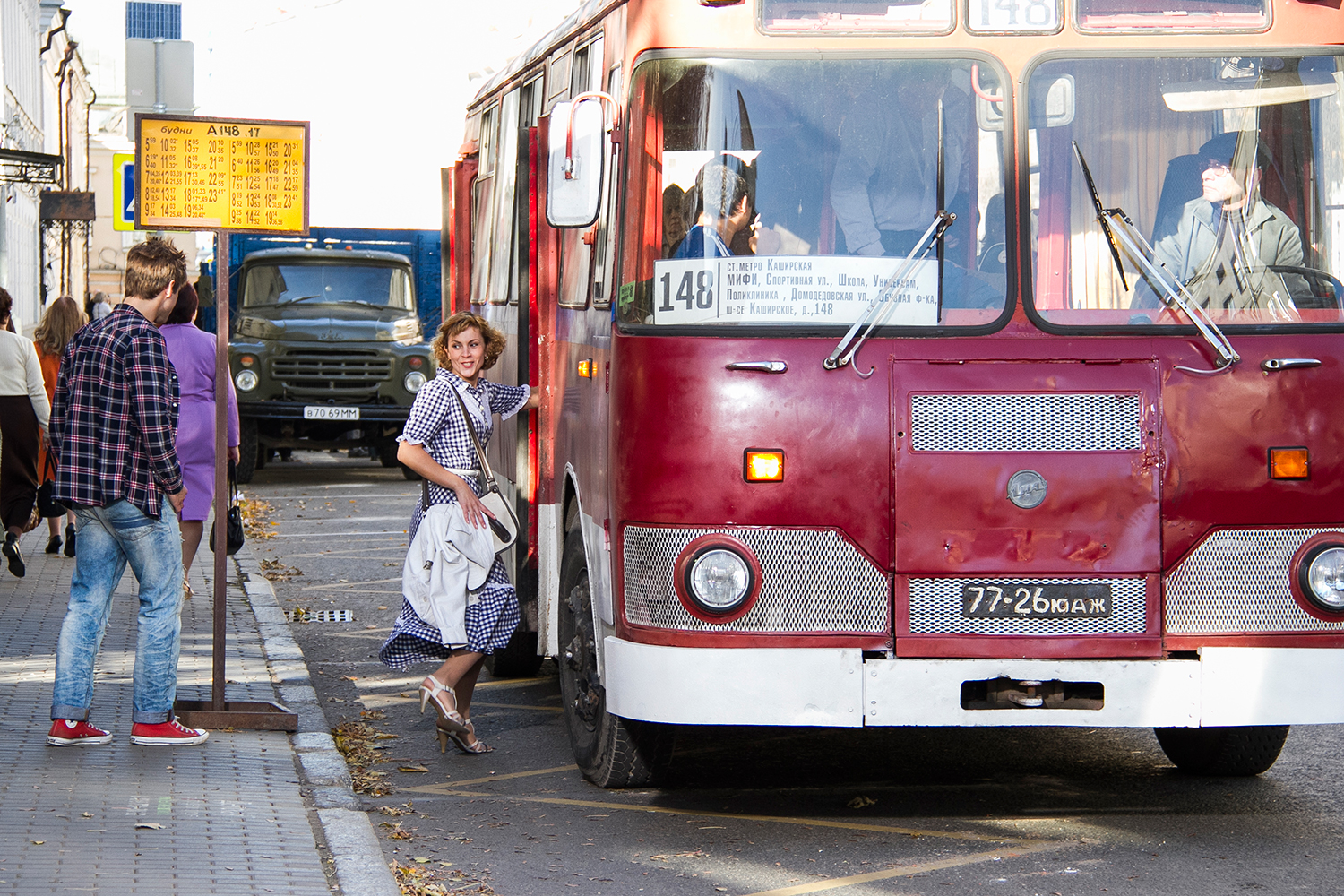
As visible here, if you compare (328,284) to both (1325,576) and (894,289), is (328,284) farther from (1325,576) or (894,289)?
(1325,576)

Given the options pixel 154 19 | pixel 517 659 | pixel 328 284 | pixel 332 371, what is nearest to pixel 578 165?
pixel 517 659

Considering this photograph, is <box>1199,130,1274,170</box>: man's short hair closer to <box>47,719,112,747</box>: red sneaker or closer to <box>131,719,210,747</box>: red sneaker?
<box>131,719,210,747</box>: red sneaker

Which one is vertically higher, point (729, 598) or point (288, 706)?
point (729, 598)

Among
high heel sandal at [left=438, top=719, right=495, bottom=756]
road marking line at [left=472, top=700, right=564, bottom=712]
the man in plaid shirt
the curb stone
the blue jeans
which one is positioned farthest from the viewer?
road marking line at [left=472, top=700, right=564, bottom=712]

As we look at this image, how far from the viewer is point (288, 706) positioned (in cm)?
834

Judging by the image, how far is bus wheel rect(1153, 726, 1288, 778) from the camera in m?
7.04

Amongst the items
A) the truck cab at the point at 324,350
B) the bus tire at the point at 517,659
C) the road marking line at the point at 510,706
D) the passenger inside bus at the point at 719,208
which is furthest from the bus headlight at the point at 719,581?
the truck cab at the point at 324,350

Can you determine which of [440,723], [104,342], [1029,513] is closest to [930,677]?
[1029,513]

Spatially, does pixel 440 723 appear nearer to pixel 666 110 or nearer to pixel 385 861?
pixel 385 861

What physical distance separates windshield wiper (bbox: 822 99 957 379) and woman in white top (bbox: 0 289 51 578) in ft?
25.4

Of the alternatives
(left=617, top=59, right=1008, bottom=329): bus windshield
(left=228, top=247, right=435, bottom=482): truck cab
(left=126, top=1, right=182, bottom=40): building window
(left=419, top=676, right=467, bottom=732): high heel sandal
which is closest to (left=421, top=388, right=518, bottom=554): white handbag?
(left=419, top=676, right=467, bottom=732): high heel sandal

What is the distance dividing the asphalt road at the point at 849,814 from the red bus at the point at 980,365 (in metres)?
0.48

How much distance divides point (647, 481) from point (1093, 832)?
1913 millimetres

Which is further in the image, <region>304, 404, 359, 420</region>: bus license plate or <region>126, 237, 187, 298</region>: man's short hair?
<region>304, 404, 359, 420</region>: bus license plate
